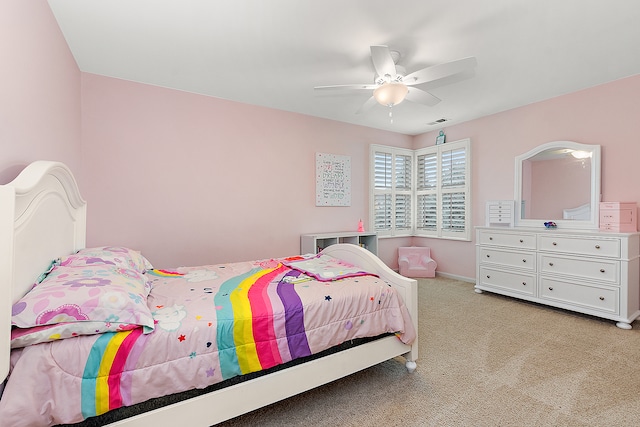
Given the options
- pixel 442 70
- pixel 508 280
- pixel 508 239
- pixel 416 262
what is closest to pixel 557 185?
pixel 508 239

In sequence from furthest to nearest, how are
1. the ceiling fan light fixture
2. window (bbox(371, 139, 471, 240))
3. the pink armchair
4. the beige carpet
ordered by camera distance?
the pink armchair < window (bbox(371, 139, 471, 240)) < the ceiling fan light fixture < the beige carpet

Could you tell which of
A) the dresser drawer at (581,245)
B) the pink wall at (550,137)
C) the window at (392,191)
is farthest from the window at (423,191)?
the dresser drawer at (581,245)

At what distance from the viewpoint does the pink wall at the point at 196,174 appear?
287cm

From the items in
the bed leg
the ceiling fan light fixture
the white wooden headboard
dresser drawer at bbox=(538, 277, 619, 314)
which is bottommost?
the bed leg

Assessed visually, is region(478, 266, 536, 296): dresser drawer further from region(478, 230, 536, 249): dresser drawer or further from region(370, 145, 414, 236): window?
region(370, 145, 414, 236): window

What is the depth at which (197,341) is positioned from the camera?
1.35 meters

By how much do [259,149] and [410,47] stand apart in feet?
6.73

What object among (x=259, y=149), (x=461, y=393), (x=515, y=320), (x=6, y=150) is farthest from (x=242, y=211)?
(x=515, y=320)

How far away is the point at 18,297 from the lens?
4.01ft

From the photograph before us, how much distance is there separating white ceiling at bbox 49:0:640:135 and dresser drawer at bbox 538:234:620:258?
1.61 meters

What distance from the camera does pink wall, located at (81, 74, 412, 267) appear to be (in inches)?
113

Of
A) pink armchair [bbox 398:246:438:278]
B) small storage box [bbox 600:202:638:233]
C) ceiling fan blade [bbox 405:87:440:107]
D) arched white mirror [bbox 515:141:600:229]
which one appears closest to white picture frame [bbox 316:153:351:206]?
pink armchair [bbox 398:246:438:278]

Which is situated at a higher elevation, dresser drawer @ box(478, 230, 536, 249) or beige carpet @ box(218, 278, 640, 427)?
dresser drawer @ box(478, 230, 536, 249)

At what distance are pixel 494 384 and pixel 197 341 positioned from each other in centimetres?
184
